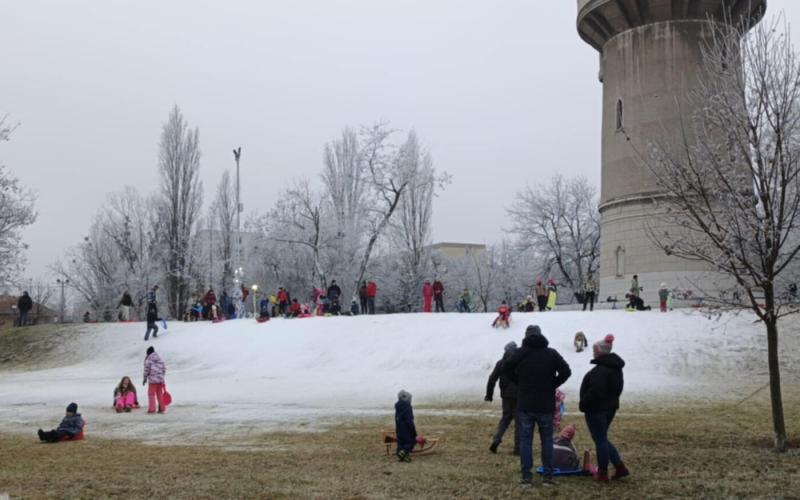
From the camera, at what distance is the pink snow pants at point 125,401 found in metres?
19.0

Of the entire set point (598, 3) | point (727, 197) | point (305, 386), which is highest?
point (598, 3)

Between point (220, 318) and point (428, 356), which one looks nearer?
point (428, 356)

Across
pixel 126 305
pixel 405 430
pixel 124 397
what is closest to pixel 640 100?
pixel 124 397

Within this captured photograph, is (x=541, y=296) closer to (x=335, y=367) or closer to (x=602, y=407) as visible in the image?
(x=335, y=367)

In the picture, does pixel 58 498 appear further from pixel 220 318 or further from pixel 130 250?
pixel 130 250

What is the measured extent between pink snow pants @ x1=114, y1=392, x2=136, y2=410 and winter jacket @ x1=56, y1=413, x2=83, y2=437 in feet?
14.6

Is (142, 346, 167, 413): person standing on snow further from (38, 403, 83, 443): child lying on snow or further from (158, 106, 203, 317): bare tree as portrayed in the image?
(158, 106, 203, 317): bare tree

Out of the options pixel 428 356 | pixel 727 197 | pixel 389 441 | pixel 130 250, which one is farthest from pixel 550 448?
pixel 130 250

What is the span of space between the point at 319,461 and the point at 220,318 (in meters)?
28.4

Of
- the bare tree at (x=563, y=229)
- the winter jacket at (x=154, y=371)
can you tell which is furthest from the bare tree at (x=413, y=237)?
the winter jacket at (x=154, y=371)

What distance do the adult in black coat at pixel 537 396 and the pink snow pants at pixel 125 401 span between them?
1271 centimetres

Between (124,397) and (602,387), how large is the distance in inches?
537

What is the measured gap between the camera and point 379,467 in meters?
10.7

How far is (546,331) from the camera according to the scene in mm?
26938
